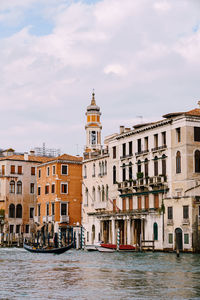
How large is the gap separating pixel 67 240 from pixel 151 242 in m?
16.4

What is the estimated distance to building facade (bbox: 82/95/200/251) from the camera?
49969 mm

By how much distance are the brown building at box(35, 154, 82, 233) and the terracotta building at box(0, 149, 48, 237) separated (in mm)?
6174

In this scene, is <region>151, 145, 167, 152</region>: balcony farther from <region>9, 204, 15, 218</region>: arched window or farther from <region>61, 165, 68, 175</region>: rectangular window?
<region>9, 204, 15, 218</region>: arched window

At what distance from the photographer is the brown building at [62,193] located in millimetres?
69450

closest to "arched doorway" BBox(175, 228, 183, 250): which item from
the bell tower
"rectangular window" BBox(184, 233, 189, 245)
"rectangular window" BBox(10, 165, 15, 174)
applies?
"rectangular window" BBox(184, 233, 189, 245)

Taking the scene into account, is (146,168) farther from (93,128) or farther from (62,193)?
(93,128)

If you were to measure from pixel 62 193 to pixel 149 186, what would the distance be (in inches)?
695

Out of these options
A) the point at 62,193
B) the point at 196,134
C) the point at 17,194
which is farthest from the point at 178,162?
the point at 17,194

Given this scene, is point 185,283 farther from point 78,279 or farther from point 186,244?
point 186,244

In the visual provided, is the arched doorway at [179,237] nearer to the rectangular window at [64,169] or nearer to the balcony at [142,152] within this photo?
the balcony at [142,152]

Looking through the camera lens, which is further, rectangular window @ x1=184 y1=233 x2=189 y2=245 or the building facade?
the building facade

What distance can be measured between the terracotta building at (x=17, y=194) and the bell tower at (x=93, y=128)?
9.03 meters

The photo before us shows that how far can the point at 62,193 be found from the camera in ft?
230

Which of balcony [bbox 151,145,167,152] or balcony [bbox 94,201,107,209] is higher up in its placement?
balcony [bbox 151,145,167,152]
